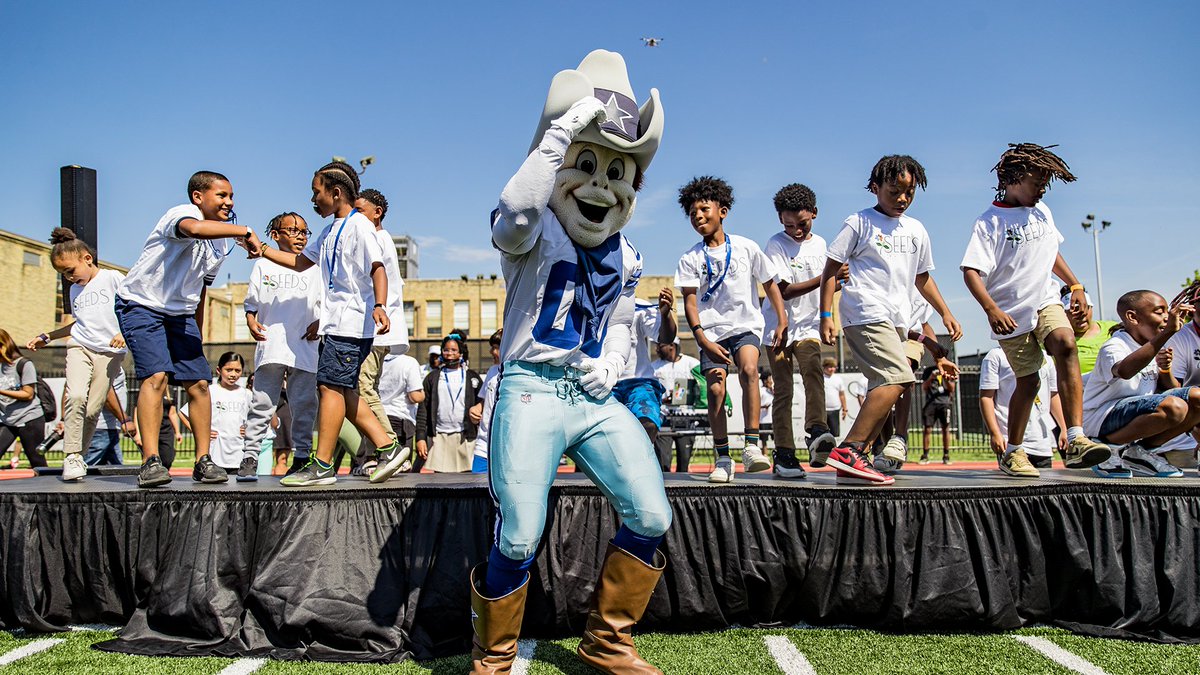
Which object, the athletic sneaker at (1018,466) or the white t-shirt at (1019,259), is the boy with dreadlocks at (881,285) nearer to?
the white t-shirt at (1019,259)

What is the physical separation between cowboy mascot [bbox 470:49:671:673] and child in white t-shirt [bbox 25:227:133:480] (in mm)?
3459

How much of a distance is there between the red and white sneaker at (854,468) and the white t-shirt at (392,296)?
8.36ft

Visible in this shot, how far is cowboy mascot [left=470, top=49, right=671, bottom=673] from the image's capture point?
2.93 meters

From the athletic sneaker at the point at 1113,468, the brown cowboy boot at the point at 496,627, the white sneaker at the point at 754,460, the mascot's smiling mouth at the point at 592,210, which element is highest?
the mascot's smiling mouth at the point at 592,210

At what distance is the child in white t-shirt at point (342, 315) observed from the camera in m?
4.43

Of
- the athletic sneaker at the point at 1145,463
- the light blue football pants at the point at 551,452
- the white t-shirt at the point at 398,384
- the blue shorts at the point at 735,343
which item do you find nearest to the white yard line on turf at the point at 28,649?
the light blue football pants at the point at 551,452

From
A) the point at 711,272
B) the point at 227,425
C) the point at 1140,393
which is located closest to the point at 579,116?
the point at 711,272

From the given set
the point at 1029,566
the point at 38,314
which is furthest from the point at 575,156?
the point at 38,314

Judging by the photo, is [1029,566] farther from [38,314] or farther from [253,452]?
[38,314]

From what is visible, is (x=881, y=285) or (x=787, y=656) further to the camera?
(x=881, y=285)

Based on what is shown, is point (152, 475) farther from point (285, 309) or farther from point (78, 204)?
point (78, 204)

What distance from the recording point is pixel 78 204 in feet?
21.8

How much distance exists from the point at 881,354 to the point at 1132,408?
1772 millimetres

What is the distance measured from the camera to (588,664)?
3.24m
